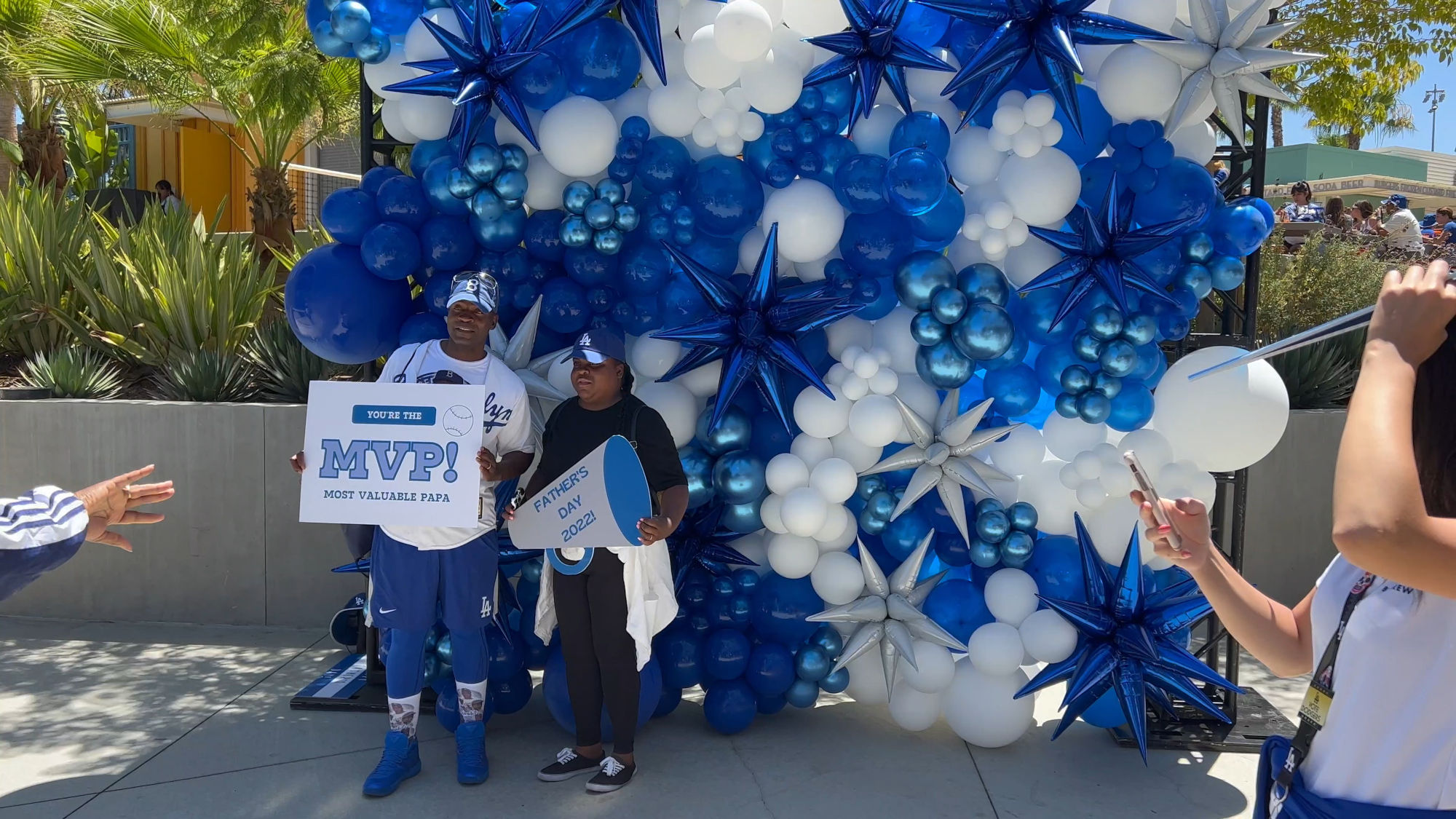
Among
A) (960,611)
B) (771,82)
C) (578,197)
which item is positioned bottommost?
(960,611)

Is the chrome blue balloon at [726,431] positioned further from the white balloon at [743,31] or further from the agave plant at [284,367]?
the agave plant at [284,367]

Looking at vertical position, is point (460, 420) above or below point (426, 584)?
above

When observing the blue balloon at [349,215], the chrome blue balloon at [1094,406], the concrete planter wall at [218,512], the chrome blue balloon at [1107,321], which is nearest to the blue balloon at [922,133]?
the chrome blue balloon at [1107,321]

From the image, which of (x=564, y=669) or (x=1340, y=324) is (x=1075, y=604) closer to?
(x=564, y=669)

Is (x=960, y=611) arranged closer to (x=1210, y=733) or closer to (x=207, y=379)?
(x=1210, y=733)

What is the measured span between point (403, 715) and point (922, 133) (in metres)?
2.94

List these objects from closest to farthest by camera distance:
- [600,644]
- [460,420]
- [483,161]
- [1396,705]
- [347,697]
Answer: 1. [1396,705]
2. [460,420]
3. [600,644]
4. [483,161]
5. [347,697]

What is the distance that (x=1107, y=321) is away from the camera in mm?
4117

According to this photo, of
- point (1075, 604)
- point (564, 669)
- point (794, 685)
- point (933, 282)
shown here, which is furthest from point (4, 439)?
point (1075, 604)

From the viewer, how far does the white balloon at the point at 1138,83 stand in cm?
408

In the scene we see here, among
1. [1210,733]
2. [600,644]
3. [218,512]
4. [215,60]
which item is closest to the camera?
[600,644]

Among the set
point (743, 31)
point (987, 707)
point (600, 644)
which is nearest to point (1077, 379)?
point (987, 707)

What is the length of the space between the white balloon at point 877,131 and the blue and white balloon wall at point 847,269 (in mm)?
12

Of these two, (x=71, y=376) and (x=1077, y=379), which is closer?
(x=1077, y=379)
